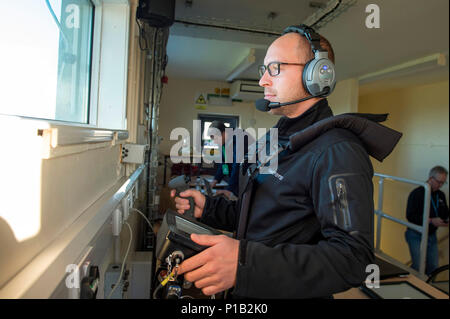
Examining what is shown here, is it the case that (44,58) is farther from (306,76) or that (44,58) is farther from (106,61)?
(306,76)

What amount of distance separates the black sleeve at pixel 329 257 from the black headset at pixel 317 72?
335 mm

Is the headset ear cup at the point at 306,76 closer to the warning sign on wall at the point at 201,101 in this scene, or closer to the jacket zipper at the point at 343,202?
the jacket zipper at the point at 343,202

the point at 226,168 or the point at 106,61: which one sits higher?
the point at 106,61

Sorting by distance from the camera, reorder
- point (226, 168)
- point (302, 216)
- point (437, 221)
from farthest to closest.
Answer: point (437, 221)
point (226, 168)
point (302, 216)

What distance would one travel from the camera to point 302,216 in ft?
2.40

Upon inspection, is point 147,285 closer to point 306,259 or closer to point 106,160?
point 106,160

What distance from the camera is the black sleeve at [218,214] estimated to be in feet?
3.42

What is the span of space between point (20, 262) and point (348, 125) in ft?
2.46

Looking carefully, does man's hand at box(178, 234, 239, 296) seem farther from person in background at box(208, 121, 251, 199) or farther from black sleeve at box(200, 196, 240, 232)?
person in background at box(208, 121, 251, 199)

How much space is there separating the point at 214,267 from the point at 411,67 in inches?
198

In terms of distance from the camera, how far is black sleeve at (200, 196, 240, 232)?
1043mm

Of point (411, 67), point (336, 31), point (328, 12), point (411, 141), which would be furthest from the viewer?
point (411, 141)

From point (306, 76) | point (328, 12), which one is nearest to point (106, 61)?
point (306, 76)

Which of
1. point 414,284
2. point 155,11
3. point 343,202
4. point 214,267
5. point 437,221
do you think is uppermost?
point 155,11
